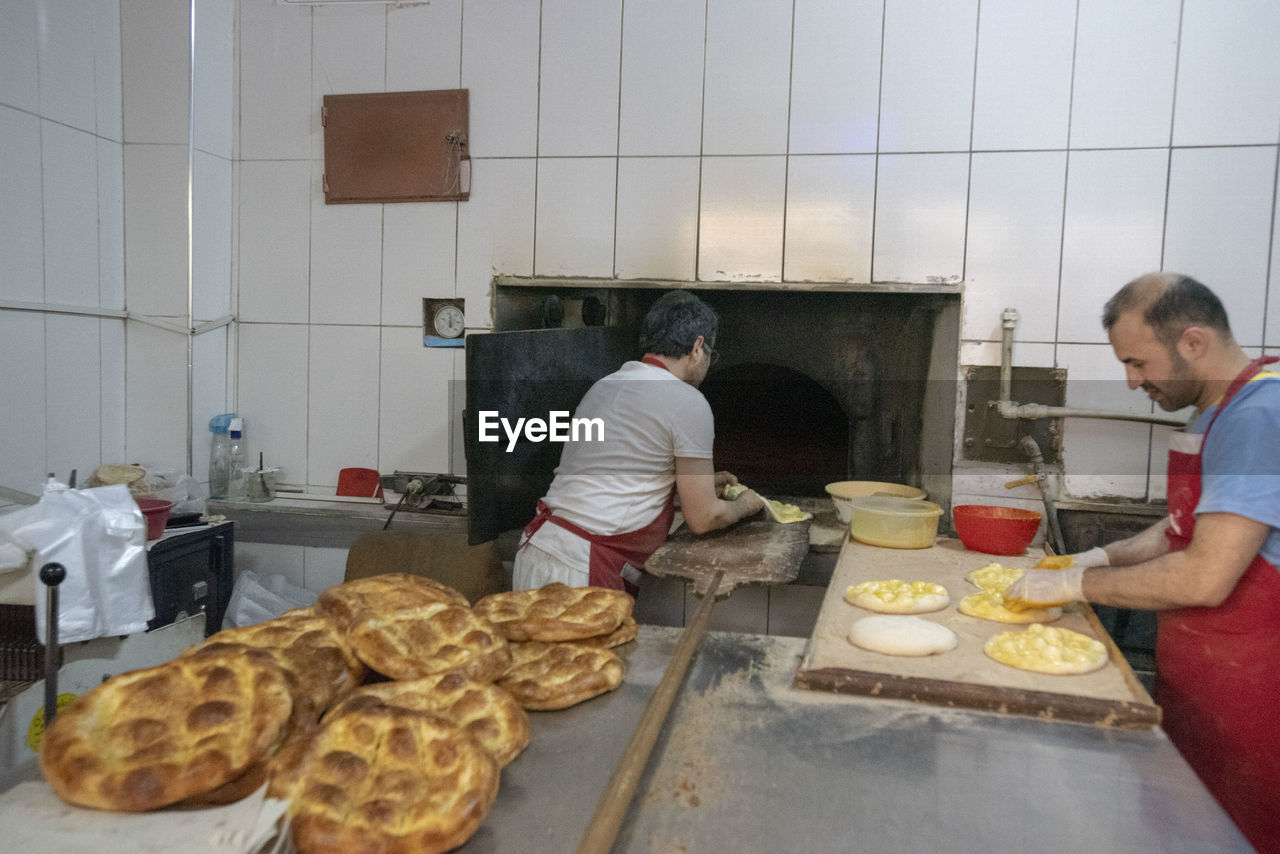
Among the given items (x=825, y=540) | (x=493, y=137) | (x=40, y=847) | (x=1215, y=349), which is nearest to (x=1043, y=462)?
(x=825, y=540)

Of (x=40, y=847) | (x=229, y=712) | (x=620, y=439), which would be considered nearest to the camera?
(x=40, y=847)

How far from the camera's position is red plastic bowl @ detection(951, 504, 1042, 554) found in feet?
8.00

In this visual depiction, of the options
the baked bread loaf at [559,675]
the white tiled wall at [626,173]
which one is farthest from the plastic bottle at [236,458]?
the baked bread loaf at [559,675]

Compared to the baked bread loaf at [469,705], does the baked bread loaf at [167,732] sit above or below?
above

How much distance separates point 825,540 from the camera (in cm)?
294

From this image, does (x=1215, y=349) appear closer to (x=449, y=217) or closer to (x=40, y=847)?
(x=40, y=847)

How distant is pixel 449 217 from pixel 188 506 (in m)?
1.49

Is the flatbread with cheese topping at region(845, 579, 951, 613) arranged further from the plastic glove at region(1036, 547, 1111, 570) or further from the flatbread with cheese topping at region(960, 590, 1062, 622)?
the plastic glove at region(1036, 547, 1111, 570)

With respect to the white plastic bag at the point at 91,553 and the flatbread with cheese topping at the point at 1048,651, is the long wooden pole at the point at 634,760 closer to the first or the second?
the flatbread with cheese topping at the point at 1048,651

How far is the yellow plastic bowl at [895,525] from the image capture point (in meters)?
2.49

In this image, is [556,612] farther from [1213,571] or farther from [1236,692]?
[1236,692]

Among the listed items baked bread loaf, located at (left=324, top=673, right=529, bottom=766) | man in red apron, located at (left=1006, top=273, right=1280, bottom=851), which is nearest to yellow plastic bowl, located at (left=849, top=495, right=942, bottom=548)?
man in red apron, located at (left=1006, top=273, right=1280, bottom=851)

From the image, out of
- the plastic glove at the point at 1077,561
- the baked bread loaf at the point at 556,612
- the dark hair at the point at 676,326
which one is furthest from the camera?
the dark hair at the point at 676,326

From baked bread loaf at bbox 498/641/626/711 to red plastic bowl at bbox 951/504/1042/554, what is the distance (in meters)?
1.49
